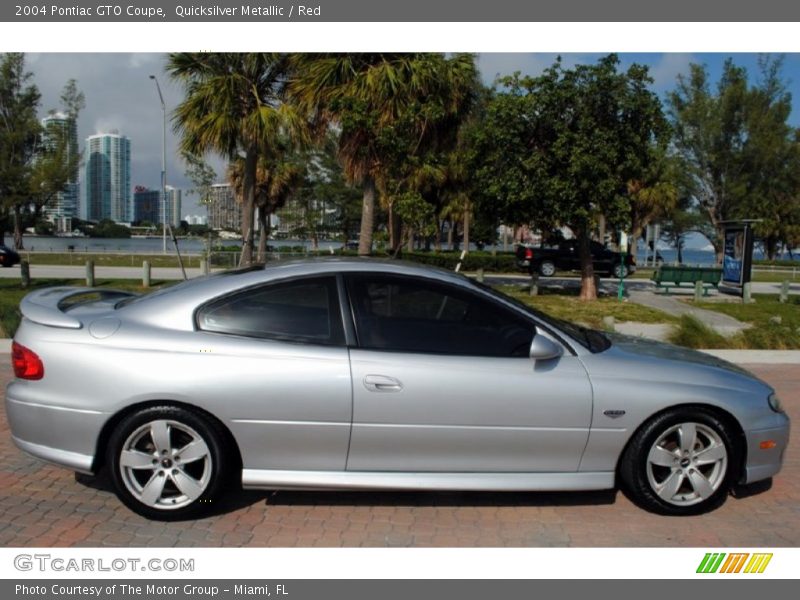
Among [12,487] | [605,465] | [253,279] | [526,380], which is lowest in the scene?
[12,487]

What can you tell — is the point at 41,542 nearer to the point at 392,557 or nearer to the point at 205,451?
the point at 205,451

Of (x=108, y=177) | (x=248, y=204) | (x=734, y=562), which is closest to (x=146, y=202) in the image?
(x=108, y=177)

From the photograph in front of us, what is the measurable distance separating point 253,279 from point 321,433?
41.0 inches

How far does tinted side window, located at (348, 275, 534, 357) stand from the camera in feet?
13.1

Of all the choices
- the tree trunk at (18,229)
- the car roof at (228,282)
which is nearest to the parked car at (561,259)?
the tree trunk at (18,229)

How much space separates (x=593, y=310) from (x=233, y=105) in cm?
933

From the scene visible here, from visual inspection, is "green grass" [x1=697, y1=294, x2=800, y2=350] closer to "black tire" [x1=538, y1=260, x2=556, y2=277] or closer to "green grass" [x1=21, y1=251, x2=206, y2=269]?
"black tire" [x1=538, y1=260, x2=556, y2=277]

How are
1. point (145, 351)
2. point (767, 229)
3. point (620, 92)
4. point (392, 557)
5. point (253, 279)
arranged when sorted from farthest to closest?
point (767, 229), point (620, 92), point (253, 279), point (145, 351), point (392, 557)

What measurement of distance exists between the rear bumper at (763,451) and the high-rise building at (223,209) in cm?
1978

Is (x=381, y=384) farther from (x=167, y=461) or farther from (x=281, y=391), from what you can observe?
(x=167, y=461)

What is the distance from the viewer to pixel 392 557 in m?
3.60

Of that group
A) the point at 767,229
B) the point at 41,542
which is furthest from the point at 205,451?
the point at 767,229

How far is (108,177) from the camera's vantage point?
41281 mm

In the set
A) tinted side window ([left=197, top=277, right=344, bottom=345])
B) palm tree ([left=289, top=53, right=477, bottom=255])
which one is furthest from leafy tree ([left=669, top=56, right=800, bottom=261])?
tinted side window ([left=197, top=277, right=344, bottom=345])
